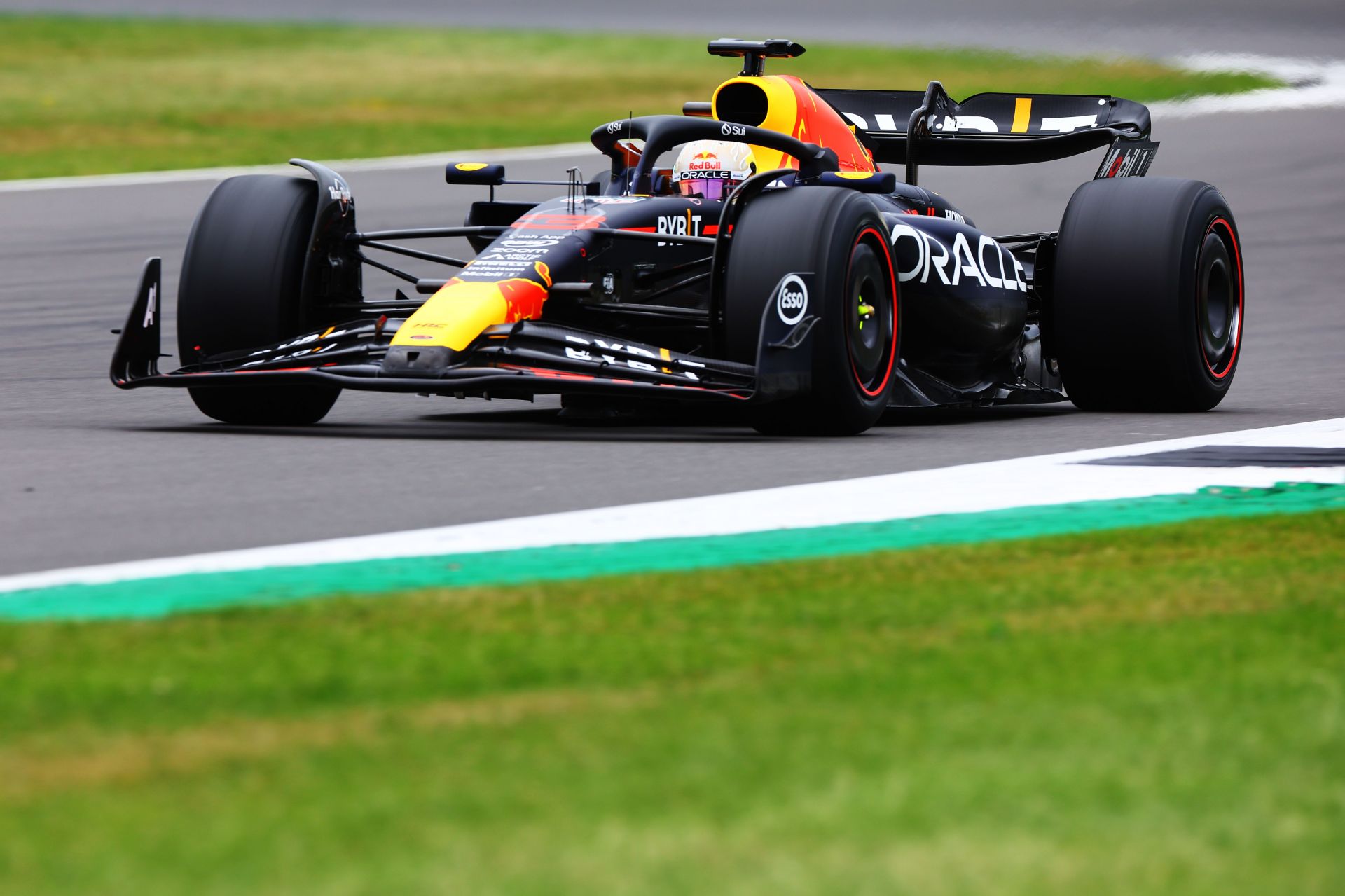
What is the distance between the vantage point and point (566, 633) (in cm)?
509

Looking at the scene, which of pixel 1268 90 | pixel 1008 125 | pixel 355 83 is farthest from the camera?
pixel 355 83

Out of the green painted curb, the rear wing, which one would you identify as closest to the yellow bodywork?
the green painted curb

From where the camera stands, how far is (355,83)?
35844 mm

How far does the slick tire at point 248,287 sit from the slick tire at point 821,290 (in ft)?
6.40

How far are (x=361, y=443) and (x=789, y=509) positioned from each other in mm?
2509

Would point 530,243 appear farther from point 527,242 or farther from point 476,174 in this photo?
point 476,174

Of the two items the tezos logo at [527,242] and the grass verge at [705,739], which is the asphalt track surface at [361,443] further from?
the grass verge at [705,739]

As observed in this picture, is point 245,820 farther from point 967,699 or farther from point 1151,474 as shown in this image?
point 1151,474

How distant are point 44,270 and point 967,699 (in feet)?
42.4

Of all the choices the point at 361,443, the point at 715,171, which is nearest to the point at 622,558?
the point at 361,443

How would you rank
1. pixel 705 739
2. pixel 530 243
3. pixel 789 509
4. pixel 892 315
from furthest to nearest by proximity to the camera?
pixel 892 315, pixel 530 243, pixel 789 509, pixel 705 739

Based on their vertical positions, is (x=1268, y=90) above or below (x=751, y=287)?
below

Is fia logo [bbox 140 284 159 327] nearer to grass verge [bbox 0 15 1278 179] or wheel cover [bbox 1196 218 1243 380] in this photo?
wheel cover [bbox 1196 218 1243 380]

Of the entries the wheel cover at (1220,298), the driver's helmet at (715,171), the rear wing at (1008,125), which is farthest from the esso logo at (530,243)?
the wheel cover at (1220,298)
